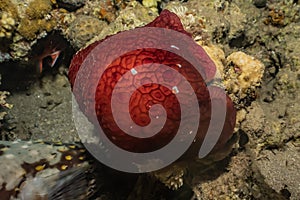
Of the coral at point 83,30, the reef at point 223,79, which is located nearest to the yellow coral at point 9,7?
the reef at point 223,79

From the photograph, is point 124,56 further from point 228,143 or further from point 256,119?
point 256,119

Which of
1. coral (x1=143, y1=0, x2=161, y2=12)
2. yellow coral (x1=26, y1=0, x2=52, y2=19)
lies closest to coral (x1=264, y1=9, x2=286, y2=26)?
coral (x1=143, y1=0, x2=161, y2=12)

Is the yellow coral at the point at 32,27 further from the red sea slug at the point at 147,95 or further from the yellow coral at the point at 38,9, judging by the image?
the red sea slug at the point at 147,95

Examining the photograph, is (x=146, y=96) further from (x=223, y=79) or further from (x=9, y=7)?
(x=9, y=7)

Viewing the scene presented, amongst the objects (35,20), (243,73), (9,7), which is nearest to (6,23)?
(9,7)

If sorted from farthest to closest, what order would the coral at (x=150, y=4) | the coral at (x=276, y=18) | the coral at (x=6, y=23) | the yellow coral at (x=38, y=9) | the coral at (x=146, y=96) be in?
the coral at (x=276, y=18)
the coral at (x=150, y=4)
the yellow coral at (x=38, y=9)
the coral at (x=6, y=23)
the coral at (x=146, y=96)

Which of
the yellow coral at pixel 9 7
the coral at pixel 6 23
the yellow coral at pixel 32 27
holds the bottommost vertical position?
the yellow coral at pixel 32 27

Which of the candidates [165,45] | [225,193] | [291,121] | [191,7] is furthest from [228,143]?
[191,7]
